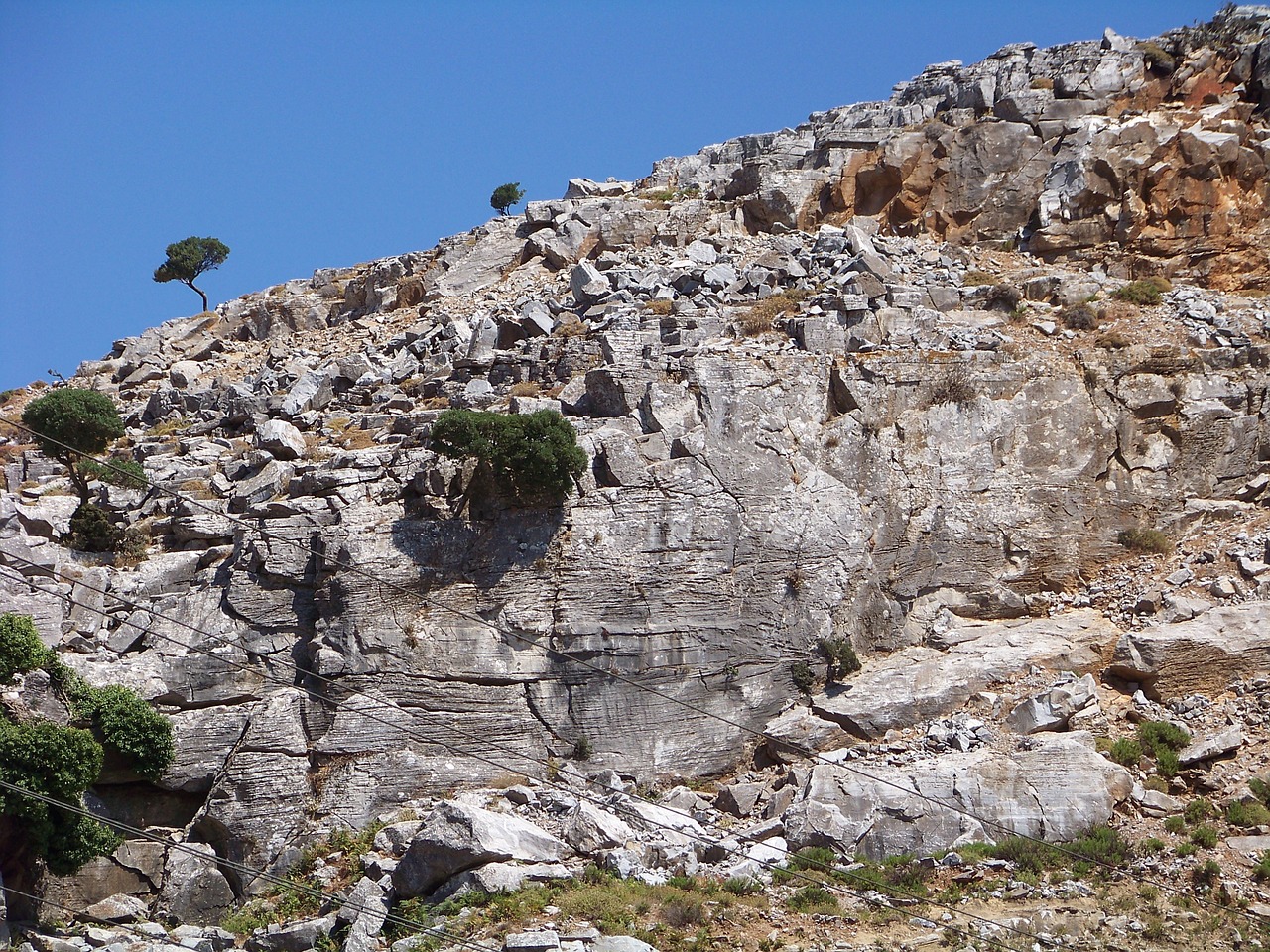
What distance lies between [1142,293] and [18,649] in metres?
29.1

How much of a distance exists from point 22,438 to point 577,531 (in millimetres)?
21278

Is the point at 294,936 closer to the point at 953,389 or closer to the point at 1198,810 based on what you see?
the point at 1198,810

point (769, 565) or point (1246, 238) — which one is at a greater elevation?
point (1246, 238)

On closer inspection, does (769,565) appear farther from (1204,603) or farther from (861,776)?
(1204,603)

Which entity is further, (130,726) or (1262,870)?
(130,726)

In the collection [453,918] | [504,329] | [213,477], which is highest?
[504,329]

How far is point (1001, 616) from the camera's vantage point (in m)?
30.1

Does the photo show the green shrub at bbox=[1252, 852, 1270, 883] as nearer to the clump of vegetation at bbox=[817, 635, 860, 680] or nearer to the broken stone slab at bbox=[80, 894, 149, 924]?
Result: the clump of vegetation at bbox=[817, 635, 860, 680]

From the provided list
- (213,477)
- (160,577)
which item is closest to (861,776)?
(160,577)

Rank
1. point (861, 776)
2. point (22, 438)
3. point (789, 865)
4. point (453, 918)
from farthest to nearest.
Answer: point (22, 438) < point (861, 776) < point (789, 865) < point (453, 918)

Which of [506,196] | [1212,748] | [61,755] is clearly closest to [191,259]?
[506,196]

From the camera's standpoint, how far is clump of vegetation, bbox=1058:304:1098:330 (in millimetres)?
34000

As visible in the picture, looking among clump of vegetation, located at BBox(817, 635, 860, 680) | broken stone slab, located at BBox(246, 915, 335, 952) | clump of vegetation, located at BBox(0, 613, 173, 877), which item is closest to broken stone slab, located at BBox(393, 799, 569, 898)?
broken stone slab, located at BBox(246, 915, 335, 952)

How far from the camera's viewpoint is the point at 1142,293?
116 ft
